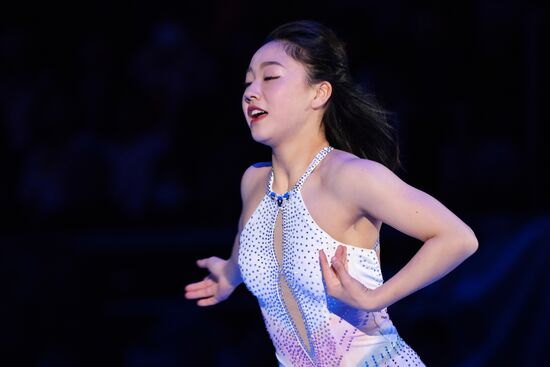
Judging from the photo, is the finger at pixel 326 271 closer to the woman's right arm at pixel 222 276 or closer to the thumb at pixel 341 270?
the thumb at pixel 341 270

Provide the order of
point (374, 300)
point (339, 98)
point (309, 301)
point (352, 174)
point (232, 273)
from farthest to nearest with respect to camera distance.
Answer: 1. point (232, 273)
2. point (339, 98)
3. point (309, 301)
4. point (352, 174)
5. point (374, 300)

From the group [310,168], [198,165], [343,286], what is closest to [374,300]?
[343,286]

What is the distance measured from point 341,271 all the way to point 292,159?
522 mm

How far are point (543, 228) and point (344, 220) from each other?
84.0 inches

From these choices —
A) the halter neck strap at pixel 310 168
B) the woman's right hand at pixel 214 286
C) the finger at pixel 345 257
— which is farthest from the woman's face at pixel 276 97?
the woman's right hand at pixel 214 286

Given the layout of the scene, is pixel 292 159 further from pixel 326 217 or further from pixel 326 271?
pixel 326 271

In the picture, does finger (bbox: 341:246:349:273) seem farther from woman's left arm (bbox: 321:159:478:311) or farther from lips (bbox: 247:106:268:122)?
lips (bbox: 247:106:268:122)

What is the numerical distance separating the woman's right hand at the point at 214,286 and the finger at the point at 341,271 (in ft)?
2.54

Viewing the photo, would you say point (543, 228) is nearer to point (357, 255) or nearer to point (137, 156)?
point (357, 255)

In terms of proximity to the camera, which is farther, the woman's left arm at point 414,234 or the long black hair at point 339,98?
the long black hair at point 339,98

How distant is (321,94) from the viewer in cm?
278

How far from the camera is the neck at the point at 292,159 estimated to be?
273 centimetres

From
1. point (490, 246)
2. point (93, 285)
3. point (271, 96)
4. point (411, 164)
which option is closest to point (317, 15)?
point (411, 164)

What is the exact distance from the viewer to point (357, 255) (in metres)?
2.55
